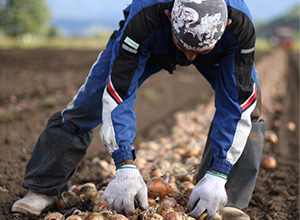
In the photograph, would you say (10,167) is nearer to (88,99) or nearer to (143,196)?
(88,99)

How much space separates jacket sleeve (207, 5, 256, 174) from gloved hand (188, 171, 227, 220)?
63 mm

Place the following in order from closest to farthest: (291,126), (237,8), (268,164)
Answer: (237,8) → (268,164) → (291,126)

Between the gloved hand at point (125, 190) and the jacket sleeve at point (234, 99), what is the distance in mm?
463

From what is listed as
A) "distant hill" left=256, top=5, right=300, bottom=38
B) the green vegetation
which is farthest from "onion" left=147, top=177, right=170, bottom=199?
"distant hill" left=256, top=5, right=300, bottom=38

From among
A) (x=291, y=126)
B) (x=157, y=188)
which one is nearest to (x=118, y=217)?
(x=157, y=188)

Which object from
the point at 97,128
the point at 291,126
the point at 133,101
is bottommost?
the point at 291,126

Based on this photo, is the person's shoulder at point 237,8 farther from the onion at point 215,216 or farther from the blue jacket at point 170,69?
the onion at point 215,216

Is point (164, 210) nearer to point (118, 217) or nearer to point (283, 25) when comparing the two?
point (118, 217)

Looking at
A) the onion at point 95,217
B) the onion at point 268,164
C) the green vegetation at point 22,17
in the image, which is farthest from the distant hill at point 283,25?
the onion at point 95,217

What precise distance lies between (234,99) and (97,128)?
9.23 feet

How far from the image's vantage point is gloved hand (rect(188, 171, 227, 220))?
1.75 metres

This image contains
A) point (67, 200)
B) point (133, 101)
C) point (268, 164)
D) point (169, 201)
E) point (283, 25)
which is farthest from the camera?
point (283, 25)

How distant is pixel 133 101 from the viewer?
1865mm

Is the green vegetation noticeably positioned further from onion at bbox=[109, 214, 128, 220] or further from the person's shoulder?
onion at bbox=[109, 214, 128, 220]
